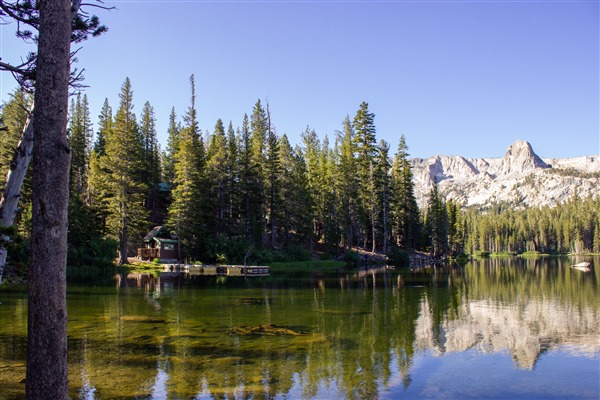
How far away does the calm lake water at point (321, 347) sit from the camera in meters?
10.4

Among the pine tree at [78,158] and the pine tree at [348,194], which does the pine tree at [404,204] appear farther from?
the pine tree at [78,158]

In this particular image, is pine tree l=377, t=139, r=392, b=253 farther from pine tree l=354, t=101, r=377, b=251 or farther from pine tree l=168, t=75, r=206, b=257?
pine tree l=168, t=75, r=206, b=257

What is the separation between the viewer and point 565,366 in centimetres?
1231

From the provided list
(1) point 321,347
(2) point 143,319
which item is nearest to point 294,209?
(2) point 143,319

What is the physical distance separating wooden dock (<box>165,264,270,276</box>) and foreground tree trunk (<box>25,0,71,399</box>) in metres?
39.5

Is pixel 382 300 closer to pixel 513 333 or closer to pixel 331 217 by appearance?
pixel 513 333

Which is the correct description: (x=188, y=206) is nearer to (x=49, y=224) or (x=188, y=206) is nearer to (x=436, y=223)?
(x=49, y=224)

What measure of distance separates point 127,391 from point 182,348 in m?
3.93

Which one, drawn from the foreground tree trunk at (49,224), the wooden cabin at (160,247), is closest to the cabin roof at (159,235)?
the wooden cabin at (160,247)

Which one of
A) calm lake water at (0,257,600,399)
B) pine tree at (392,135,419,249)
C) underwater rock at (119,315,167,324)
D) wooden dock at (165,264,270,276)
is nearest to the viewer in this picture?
calm lake water at (0,257,600,399)

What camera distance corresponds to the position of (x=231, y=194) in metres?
63.5

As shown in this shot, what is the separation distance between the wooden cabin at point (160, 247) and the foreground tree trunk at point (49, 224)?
49.5 meters

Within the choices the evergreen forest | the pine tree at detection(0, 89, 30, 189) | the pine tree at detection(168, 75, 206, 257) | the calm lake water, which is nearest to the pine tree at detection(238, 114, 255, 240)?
the evergreen forest

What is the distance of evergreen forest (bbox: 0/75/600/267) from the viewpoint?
5025 cm
